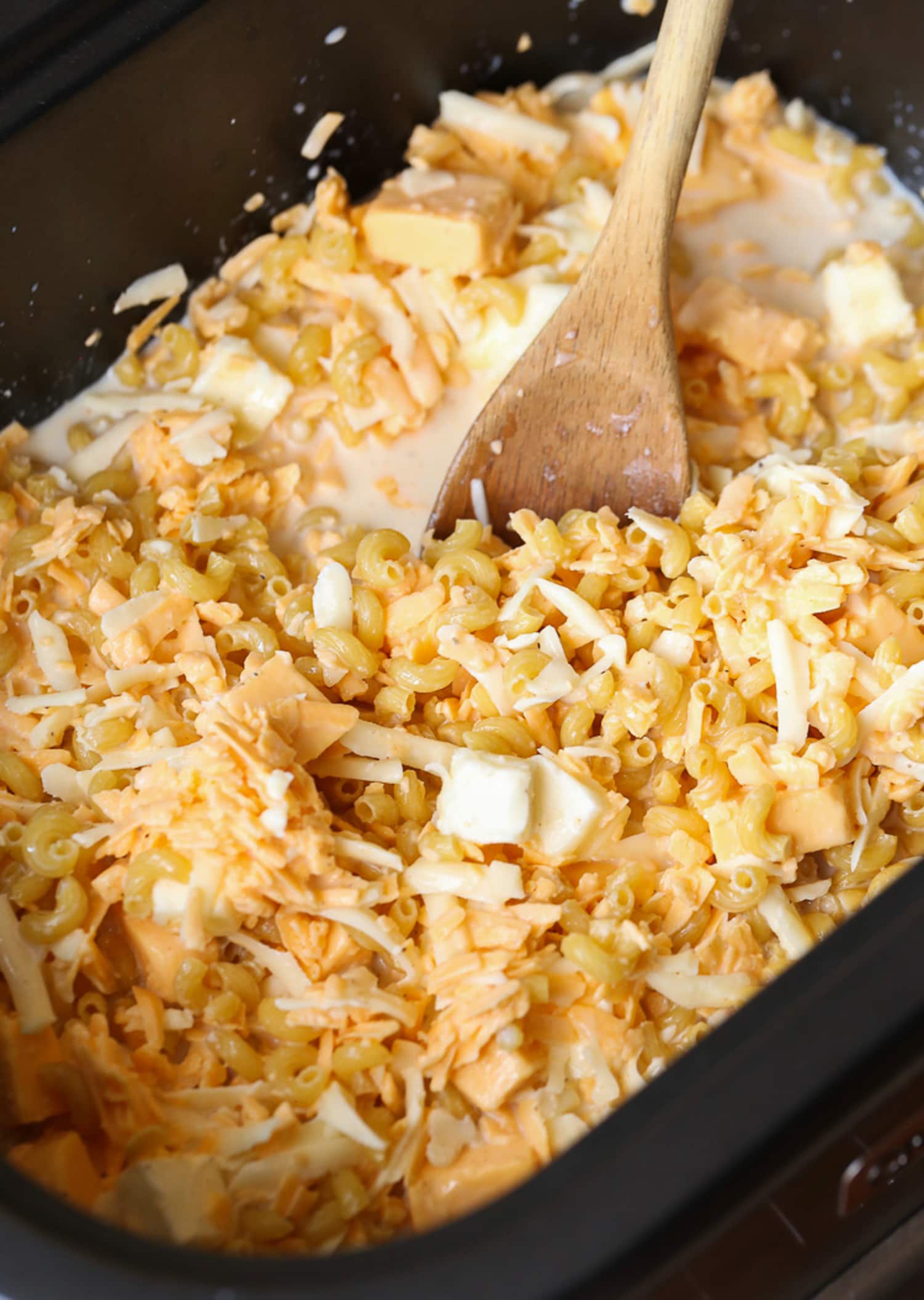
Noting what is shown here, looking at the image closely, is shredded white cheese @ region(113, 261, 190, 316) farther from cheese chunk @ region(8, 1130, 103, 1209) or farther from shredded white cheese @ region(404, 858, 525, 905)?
cheese chunk @ region(8, 1130, 103, 1209)

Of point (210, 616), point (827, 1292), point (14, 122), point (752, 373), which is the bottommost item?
point (827, 1292)

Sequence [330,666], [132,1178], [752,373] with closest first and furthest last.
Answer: [132,1178] < [330,666] < [752,373]

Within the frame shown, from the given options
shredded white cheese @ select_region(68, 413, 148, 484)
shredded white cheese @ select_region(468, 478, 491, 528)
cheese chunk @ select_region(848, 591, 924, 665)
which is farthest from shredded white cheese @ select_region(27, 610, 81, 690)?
cheese chunk @ select_region(848, 591, 924, 665)

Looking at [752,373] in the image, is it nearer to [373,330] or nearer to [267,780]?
[373,330]

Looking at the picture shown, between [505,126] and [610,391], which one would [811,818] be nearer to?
[610,391]

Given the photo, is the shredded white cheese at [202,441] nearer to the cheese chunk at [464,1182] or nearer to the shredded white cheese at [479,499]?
the shredded white cheese at [479,499]

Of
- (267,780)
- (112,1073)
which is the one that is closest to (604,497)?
(267,780)

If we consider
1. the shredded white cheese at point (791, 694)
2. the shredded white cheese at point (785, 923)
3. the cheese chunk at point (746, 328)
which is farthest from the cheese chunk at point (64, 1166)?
Result: the cheese chunk at point (746, 328)

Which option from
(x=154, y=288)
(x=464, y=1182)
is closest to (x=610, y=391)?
(x=154, y=288)
